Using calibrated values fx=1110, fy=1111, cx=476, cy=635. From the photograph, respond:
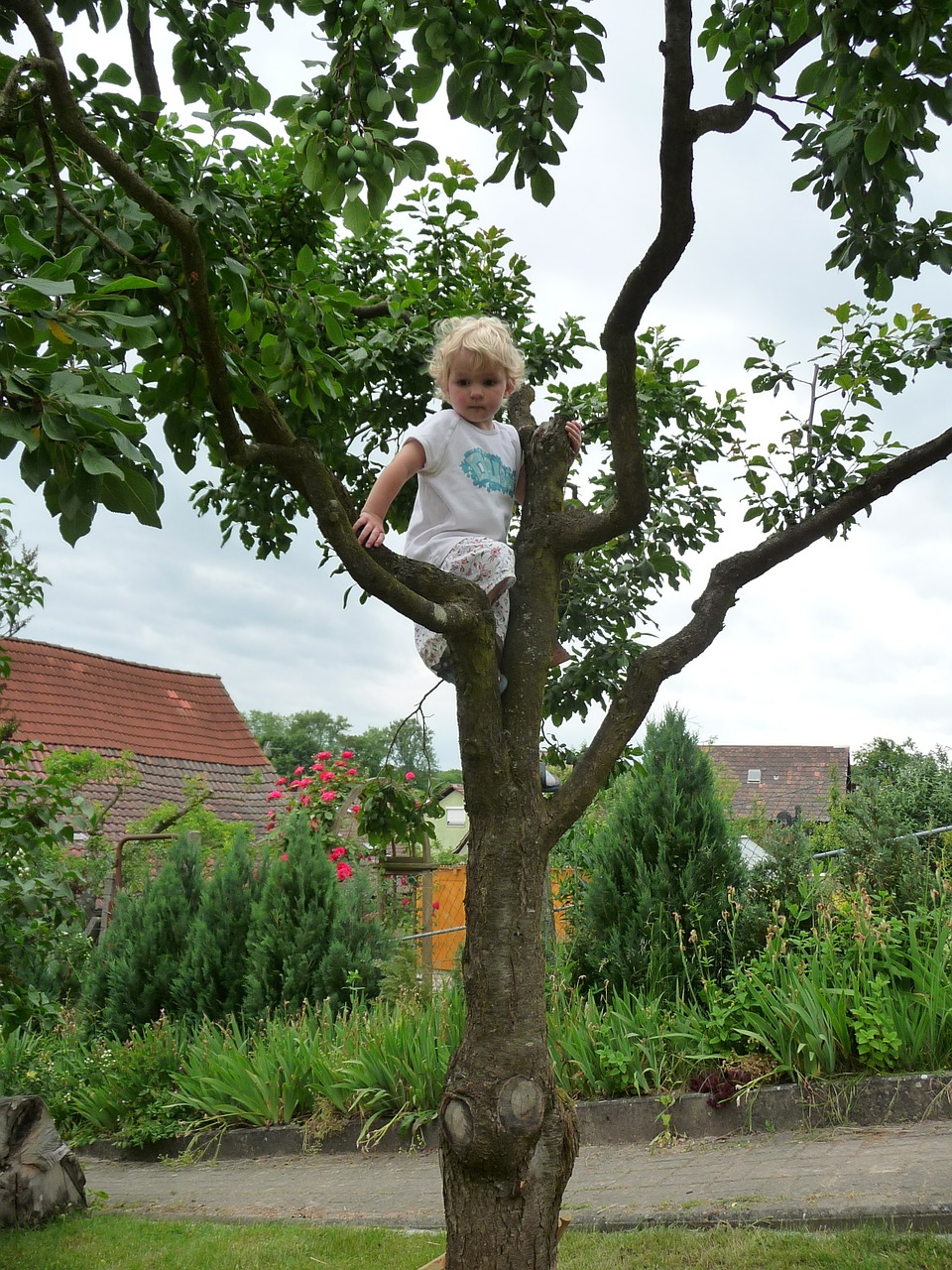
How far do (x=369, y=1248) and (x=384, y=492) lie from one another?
365 centimetres

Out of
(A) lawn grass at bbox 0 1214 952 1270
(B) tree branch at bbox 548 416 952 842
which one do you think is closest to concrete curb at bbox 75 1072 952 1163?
(A) lawn grass at bbox 0 1214 952 1270

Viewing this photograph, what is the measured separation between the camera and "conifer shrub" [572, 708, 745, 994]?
784cm

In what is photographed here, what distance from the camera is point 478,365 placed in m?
3.70

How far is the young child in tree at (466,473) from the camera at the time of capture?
11.4ft

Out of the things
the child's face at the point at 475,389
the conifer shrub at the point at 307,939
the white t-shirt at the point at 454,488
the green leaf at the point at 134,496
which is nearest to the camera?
the green leaf at the point at 134,496

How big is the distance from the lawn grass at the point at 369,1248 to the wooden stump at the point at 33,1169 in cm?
12

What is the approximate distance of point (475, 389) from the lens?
372 cm

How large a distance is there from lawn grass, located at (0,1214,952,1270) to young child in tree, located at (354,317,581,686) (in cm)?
251

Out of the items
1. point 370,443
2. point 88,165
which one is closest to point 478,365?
point 88,165

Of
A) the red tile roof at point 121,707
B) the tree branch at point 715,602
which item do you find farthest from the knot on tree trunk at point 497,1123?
the red tile roof at point 121,707

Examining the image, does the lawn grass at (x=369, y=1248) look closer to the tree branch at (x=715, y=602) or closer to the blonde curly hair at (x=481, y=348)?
the tree branch at (x=715, y=602)

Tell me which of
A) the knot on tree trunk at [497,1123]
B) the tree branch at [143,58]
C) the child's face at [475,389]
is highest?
the tree branch at [143,58]

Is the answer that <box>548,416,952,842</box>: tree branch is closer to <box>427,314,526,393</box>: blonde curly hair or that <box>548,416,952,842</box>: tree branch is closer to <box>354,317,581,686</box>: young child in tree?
<box>354,317,581,686</box>: young child in tree

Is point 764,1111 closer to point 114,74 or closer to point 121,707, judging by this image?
point 114,74
